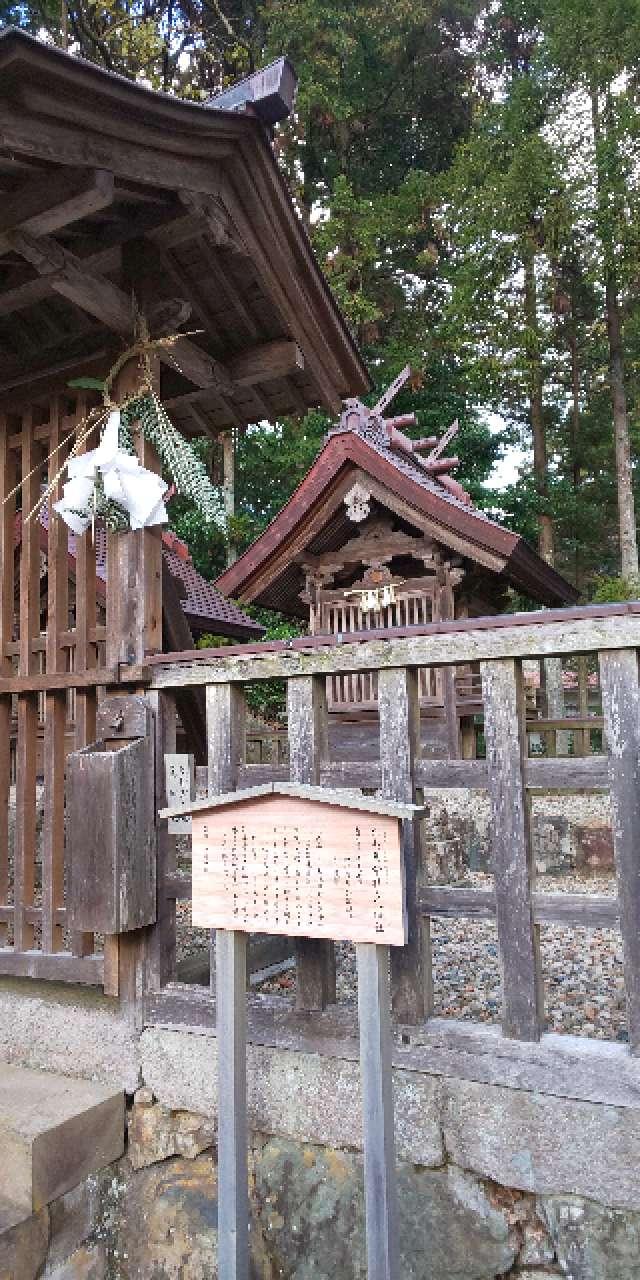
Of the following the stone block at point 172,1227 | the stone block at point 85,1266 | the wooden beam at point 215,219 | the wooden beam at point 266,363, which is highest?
the wooden beam at point 215,219

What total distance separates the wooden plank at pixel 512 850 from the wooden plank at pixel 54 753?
191 centimetres

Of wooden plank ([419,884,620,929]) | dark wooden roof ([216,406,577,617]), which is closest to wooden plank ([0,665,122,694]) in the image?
wooden plank ([419,884,620,929])

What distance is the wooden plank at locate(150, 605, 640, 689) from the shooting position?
91.3 inches

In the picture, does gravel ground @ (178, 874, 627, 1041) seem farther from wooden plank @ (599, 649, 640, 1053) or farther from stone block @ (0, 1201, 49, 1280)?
stone block @ (0, 1201, 49, 1280)

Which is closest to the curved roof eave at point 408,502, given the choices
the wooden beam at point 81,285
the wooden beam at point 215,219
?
the wooden beam at point 81,285

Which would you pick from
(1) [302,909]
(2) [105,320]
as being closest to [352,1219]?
(1) [302,909]

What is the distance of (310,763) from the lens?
2801 millimetres

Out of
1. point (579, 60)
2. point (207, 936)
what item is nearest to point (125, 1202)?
point (207, 936)

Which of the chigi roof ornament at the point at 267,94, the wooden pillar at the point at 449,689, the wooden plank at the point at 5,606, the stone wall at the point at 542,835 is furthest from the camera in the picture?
the wooden pillar at the point at 449,689

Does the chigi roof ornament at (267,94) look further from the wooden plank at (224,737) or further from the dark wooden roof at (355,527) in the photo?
the dark wooden roof at (355,527)

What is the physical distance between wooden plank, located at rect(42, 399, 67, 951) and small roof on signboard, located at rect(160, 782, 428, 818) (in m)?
1.16

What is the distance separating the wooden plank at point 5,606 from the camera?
370 cm

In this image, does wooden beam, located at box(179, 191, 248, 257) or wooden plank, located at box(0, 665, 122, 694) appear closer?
wooden beam, located at box(179, 191, 248, 257)

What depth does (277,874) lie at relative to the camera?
231 cm
